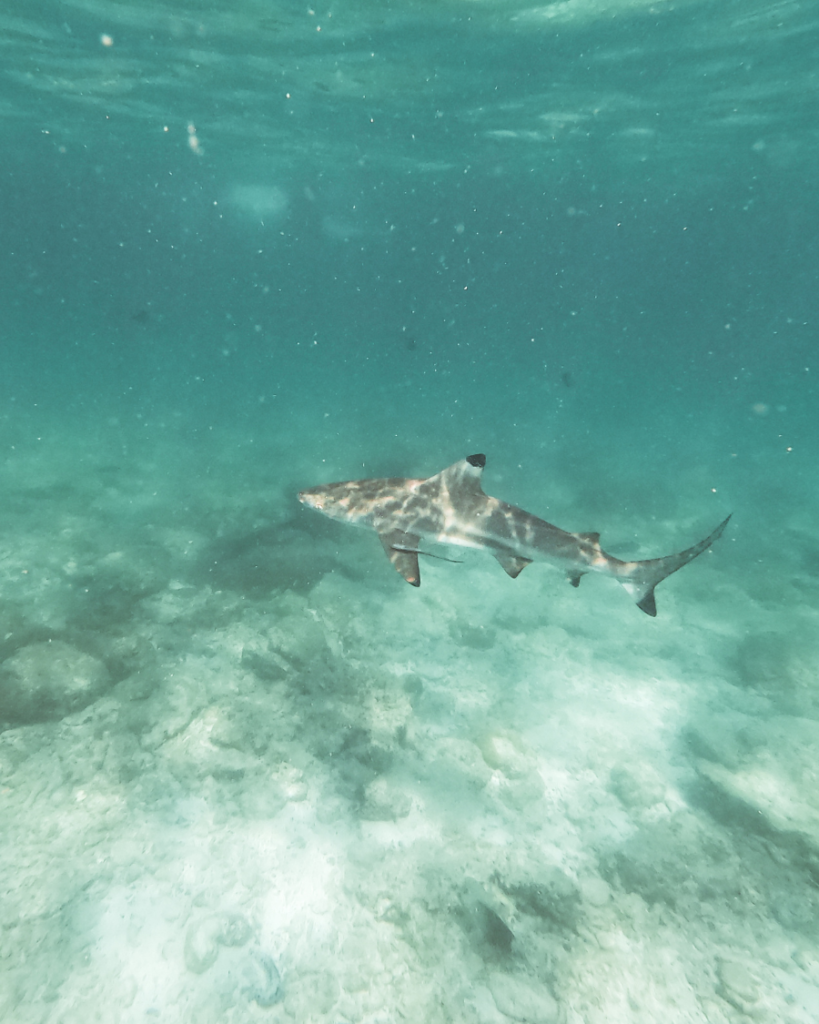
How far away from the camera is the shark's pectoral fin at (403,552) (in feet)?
21.5

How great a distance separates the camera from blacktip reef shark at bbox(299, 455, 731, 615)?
713 cm

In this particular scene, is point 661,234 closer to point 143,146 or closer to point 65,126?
point 143,146

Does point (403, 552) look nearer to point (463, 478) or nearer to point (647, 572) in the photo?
point (463, 478)

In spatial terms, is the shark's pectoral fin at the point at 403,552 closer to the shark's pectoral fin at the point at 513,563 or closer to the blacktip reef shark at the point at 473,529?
the blacktip reef shark at the point at 473,529

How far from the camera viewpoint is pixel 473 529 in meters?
7.46

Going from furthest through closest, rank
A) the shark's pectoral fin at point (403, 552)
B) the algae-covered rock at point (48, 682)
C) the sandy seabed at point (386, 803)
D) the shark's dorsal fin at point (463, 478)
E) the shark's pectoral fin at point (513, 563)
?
→ the algae-covered rock at point (48, 682) < the shark's dorsal fin at point (463, 478) < the shark's pectoral fin at point (513, 563) < the shark's pectoral fin at point (403, 552) < the sandy seabed at point (386, 803)

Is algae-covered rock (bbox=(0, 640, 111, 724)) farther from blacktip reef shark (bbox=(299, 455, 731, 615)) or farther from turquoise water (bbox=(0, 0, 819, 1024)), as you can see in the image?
blacktip reef shark (bbox=(299, 455, 731, 615))

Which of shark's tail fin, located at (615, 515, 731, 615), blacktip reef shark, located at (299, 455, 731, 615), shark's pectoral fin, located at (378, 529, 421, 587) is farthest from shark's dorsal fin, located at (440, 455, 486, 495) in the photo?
shark's tail fin, located at (615, 515, 731, 615)

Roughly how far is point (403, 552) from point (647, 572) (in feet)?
11.3

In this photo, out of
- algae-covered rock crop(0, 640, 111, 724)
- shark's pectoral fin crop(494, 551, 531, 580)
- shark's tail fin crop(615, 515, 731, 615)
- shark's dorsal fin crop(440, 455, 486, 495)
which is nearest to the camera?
shark's tail fin crop(615, 515, 731, 615)

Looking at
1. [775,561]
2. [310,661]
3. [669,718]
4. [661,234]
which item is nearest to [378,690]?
[310,661]

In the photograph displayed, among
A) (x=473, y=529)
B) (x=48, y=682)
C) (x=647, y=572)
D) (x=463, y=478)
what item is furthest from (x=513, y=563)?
(x=48, y=682)

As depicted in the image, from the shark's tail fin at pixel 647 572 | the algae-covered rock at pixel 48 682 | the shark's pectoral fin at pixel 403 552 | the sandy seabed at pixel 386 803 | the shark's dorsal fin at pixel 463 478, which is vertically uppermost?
the shark's dorsal fin at pixel 463 478

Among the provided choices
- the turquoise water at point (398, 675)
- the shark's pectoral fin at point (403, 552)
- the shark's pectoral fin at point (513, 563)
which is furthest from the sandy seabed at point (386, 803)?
the shark's pectoral fin at point (403, 552)
